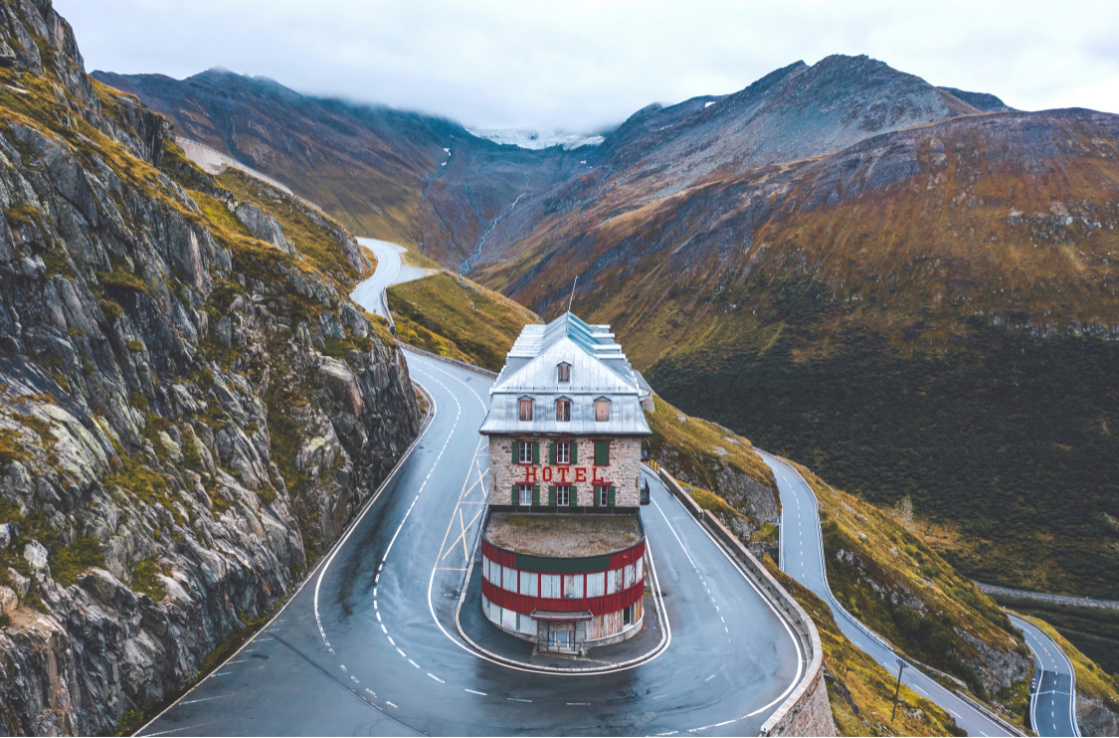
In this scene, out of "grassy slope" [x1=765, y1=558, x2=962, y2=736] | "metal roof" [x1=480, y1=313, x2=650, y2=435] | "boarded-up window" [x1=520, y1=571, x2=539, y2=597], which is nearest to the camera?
"boarded-up window" [x1=520, y1=571, x2=539, y2=597]

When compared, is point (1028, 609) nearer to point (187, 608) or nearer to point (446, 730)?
point (446, 730)

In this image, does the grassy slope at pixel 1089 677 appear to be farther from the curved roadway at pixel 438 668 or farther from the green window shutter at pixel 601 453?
the green window shutter at pixel 601 453

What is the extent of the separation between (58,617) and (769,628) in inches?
1293

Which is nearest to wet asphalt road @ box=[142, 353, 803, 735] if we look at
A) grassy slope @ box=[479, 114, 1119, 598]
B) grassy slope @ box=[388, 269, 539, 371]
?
grassy slope @ box=[388, 269, 539, 371]

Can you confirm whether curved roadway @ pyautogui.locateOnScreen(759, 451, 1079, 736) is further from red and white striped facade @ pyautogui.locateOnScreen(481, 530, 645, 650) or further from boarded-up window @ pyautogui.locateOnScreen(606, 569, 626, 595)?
boarded-up window @ pyautogui.locateOnScreen(606, 569, 626, 595)

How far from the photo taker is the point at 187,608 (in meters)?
27.8

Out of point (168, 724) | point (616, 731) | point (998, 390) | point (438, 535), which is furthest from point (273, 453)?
point (998, 390)

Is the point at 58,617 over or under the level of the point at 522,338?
under

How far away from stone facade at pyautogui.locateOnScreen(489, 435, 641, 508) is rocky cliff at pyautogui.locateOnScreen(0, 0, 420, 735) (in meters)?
12.5

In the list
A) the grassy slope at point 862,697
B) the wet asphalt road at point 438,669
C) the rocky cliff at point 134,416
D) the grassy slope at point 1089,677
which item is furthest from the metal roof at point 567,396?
the grassy slope at point 1089,677

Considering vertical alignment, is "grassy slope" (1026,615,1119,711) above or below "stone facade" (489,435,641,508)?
below

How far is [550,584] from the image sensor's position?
110 feet

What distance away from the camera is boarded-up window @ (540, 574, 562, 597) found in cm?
3359

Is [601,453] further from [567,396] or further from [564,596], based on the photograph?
[564,596]
